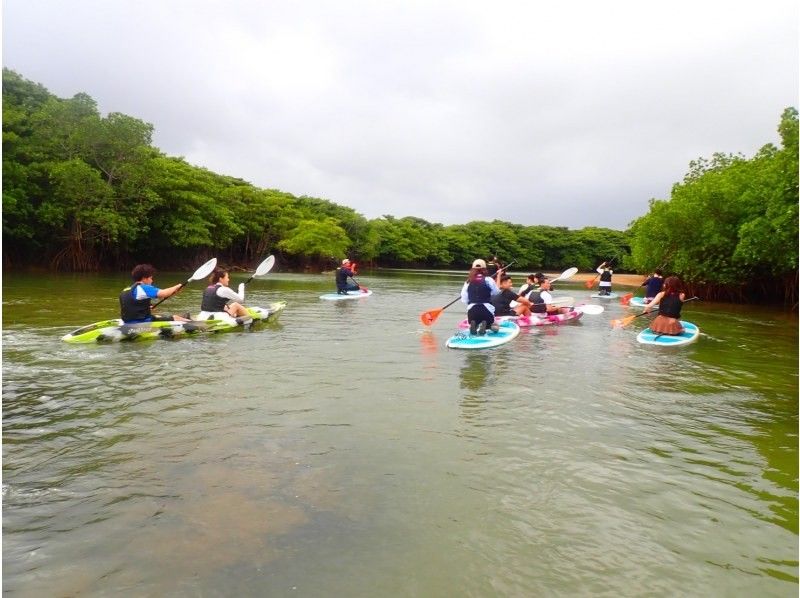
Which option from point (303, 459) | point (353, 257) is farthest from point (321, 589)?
point (353, 257)

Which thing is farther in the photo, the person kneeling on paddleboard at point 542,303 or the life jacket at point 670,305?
the person kneeling on paddleboard at point 542,303

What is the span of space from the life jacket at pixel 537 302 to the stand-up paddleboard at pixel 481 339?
11.9 ft

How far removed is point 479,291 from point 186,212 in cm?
3281

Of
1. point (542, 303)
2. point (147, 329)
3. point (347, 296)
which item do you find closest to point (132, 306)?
point (147, 329)

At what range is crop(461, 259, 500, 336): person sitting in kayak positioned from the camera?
10047mm

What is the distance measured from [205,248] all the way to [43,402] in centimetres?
3908

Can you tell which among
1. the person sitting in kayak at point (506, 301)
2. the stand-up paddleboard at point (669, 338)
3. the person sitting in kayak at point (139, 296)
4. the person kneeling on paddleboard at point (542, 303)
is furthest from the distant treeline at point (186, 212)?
the person sitting in kayak at point (139, 296)

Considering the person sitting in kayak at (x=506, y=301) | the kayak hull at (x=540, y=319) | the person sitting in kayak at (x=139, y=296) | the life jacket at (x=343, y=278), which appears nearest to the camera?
the person sitting in kayak at (x=139, y=296)

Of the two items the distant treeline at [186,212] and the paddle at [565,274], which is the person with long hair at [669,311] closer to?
the paddle at [565,274]

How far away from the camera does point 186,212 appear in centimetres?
3778

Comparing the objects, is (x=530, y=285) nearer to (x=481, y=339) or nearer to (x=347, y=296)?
(x=481, y=339)

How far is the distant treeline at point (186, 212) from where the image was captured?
19.0m

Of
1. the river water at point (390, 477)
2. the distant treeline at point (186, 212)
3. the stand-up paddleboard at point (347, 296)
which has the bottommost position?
the river water at point (390, 477)

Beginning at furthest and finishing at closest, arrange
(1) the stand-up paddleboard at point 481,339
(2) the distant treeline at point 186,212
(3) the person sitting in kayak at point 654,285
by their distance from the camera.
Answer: (2) the distant treeline at point 186,212 → (3) the person sitting in kayak at point 654,285 → (1) the stand-up paddleboard at point 481,339
